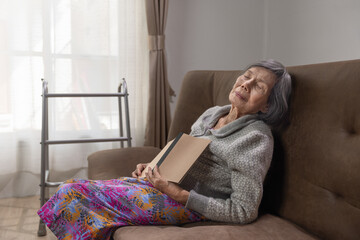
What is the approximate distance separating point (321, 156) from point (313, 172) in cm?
6

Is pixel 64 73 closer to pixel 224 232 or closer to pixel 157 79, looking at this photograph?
pixel 157 79

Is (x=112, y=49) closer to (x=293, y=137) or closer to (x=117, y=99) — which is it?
(x=117, y=99)

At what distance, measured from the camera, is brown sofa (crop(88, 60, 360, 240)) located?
1.10 m

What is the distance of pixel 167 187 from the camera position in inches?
53.2

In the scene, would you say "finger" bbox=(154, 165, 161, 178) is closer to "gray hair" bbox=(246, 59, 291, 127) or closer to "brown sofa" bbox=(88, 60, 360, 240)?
"brown sofa" bbox=(88, 60, 360, 240)

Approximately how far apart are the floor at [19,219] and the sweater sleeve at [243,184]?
1324mm

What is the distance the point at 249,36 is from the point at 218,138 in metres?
2.31

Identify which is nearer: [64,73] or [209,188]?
[209,188]

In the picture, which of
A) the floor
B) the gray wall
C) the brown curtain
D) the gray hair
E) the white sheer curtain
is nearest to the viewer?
the gray hair

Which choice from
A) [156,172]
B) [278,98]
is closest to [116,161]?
[156,172]

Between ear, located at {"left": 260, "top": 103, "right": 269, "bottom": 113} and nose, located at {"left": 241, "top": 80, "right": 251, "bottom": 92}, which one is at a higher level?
nose, located at {"left": 241, "top": 80, "right": 251, "bottom": 92}

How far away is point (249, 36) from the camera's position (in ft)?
11.7

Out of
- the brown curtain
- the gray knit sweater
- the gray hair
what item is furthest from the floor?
the gray hair

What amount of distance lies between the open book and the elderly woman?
0.12ft
